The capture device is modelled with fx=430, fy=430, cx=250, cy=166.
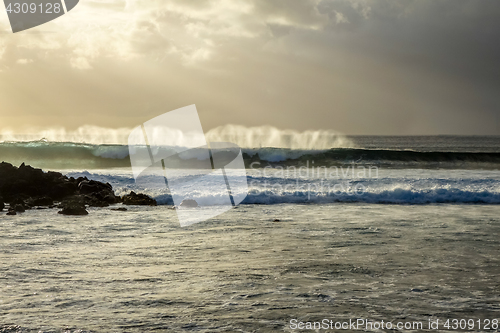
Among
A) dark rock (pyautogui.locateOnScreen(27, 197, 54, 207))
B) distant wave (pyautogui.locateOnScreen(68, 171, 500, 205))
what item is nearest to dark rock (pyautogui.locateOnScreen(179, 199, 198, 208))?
distant wave (pyautogui.locateOnScreen(68, 171, 500, 205))

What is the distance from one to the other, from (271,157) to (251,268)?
2172 cm

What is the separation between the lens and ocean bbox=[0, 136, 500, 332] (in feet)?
13.5

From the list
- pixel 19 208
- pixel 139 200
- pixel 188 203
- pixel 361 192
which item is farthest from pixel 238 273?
pixel 361 192

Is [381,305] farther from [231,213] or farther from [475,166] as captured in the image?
[475,166]

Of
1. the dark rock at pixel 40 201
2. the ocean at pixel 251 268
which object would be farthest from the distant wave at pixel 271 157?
the dark rock at pixel 40 201

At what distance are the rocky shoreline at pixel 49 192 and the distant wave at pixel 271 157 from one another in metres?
13.1

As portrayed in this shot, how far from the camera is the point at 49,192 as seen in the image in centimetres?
1360

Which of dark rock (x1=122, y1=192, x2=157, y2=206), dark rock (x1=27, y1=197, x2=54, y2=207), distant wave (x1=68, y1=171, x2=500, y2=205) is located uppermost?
dark rock (x1=27, y1=197, x2=54, y2=207)

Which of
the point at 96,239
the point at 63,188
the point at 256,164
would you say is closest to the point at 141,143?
the point at 256,164

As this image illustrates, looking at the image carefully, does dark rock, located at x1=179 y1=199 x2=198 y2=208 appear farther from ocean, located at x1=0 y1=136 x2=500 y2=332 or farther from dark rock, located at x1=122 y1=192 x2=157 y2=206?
dark rock, located at x1=122 y1=192 x2=157 y2=206

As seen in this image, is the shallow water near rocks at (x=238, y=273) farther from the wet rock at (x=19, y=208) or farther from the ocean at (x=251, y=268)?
the wet rock at (x=19, y=208)

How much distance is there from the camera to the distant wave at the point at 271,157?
26562 mm

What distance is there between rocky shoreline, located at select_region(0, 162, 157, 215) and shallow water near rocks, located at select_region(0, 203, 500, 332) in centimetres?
282

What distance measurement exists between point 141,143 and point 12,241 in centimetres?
2799
